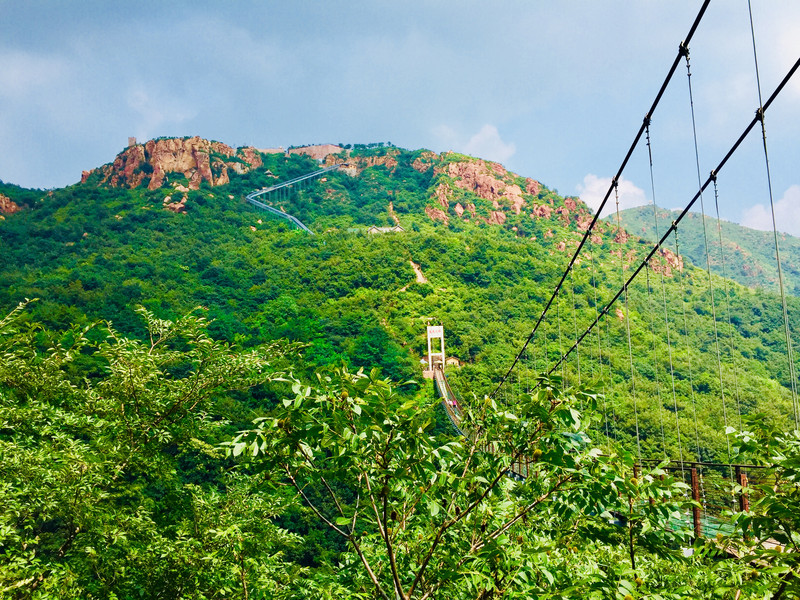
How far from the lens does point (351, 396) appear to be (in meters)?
1.68

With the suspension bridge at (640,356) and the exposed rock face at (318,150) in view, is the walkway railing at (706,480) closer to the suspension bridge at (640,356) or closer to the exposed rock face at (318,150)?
the suspension bridge at (640,356)

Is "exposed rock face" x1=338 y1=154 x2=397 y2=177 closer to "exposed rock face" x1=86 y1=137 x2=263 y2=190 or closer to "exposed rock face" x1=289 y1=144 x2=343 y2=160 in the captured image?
"exposed rock face" x1=289 y1=144 x2=343 y2=160

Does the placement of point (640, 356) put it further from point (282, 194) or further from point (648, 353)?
point (282, 194)

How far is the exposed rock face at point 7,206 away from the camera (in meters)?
33.5

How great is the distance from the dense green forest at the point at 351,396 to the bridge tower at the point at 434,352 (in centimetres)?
66

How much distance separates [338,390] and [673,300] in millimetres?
28539

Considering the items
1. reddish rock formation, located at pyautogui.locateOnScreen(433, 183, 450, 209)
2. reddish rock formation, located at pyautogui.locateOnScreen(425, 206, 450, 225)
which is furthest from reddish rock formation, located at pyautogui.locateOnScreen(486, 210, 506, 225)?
reddish rock formation, located at pyautogui.locateOnScreen(433, 183, 450, 209)

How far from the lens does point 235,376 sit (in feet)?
15.2

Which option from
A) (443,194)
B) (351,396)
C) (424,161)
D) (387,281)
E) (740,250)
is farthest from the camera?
(740,250)

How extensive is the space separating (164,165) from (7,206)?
1250 centimetres

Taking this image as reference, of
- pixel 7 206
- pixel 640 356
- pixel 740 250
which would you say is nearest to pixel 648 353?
pixel 640 356

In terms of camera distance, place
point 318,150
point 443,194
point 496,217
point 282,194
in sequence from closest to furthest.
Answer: point 496,217 → point 443,194 → point 282,194 → point 318,150

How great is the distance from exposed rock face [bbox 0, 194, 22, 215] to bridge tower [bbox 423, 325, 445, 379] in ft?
96.5

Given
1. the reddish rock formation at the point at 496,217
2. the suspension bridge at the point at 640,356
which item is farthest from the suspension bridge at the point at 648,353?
the reddish rock formation at the point at 496,217
